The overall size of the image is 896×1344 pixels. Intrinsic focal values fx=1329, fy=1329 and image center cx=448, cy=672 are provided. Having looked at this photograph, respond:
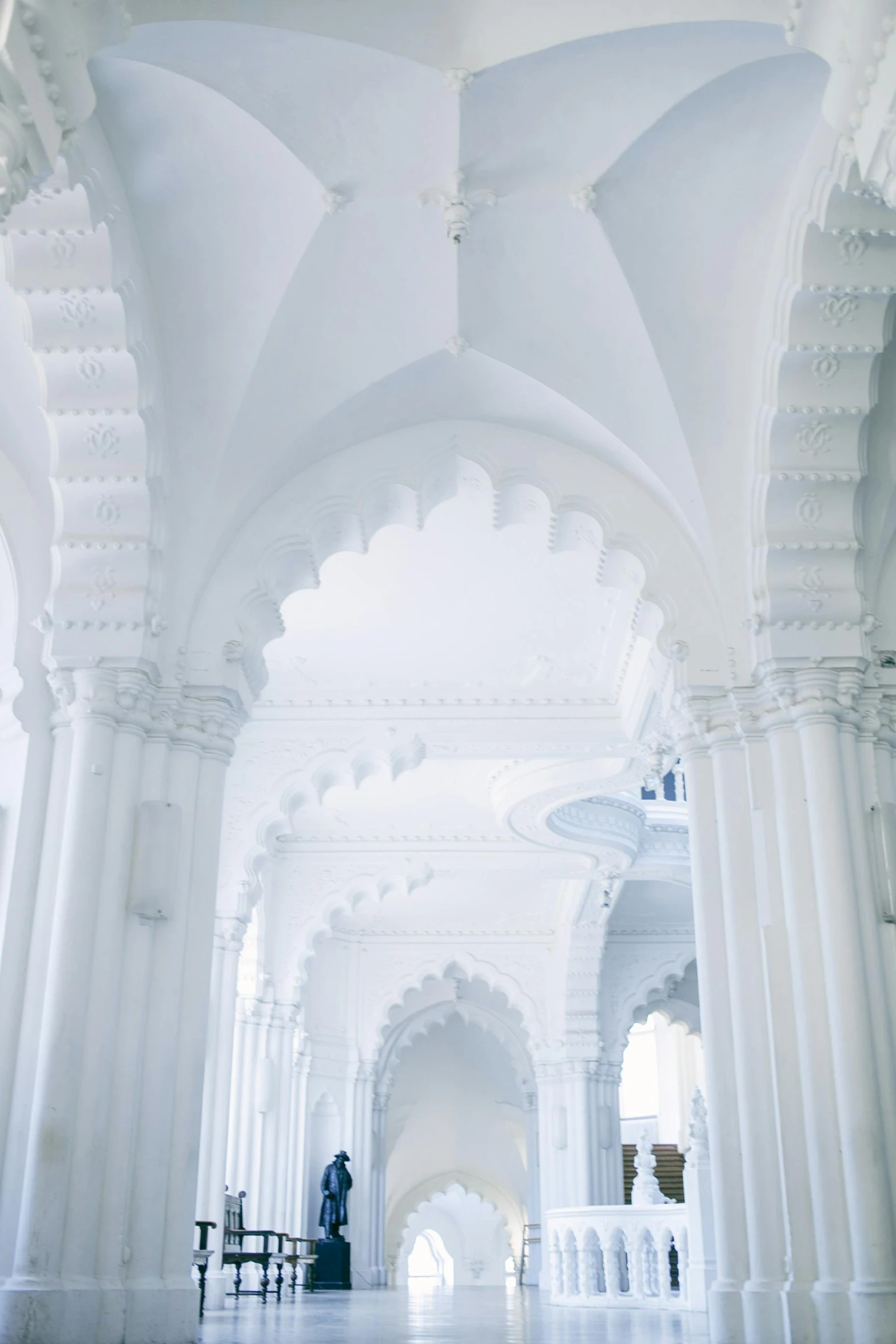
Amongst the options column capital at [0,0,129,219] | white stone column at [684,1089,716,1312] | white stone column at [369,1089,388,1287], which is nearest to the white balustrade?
white stone column at [684,1089,716,1312]

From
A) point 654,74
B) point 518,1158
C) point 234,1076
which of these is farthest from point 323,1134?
point 654,74

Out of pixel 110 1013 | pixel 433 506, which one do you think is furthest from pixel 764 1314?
pixel 433 506

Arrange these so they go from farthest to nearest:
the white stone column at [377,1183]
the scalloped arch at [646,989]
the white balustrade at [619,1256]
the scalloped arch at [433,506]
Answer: the white stone column at [377,1183], the scalloped arch at [646,989], the white balustrade at [619,1256], the scalloped arch at [433,506]

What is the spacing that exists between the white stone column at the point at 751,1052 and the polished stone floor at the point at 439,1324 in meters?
0.50

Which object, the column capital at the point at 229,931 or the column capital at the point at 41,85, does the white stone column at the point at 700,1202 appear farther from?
the column capital at the point at 41,85

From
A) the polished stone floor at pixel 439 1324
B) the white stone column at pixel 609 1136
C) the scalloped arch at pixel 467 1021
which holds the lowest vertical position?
the polished stone floor at pixel 439 1324

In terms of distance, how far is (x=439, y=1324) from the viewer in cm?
875

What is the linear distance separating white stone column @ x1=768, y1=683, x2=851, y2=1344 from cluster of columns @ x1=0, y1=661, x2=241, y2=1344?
3.32 metres

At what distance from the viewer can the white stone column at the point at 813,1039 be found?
22.1 feet

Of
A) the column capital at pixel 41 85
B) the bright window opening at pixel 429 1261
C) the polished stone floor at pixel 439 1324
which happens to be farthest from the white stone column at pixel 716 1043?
the bright window opening at pixel 429 1261

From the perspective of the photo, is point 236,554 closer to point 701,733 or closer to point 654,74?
point 701,733

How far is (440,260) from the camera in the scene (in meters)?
7.90

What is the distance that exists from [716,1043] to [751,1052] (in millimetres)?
241

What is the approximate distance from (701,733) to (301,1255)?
11.1 metres
